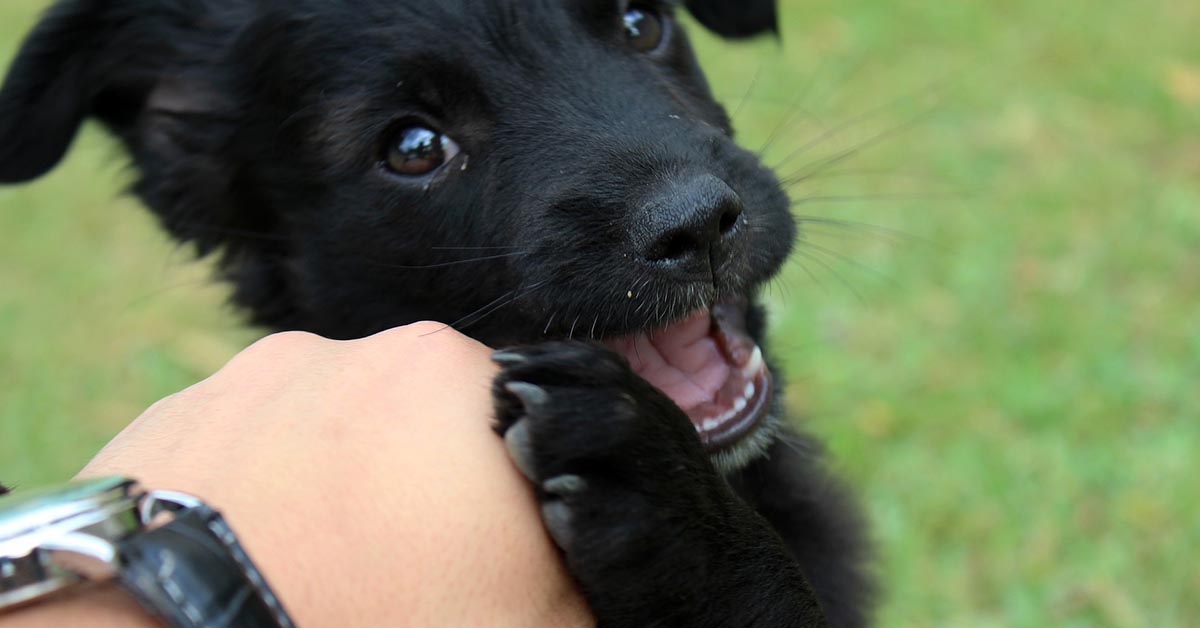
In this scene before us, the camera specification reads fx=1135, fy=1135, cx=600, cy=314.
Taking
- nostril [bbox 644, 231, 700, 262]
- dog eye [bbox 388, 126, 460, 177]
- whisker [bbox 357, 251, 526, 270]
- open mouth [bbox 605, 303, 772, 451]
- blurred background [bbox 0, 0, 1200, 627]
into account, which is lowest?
blurred background [bbox 0, 0, 1200, 627]

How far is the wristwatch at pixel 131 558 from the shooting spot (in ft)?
4.29

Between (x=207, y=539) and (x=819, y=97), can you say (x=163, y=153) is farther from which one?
(x=819, y=97)

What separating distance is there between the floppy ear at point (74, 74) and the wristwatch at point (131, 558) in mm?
1554

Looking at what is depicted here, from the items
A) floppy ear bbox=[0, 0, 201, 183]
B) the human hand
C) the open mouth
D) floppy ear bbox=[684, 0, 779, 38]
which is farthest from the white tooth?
floppy ear bbox=[0, 0, 201, 183]

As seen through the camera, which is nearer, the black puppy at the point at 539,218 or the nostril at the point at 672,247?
the black puppy at the point at 539,218

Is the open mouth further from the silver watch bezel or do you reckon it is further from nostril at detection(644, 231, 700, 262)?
the silver watch bezel

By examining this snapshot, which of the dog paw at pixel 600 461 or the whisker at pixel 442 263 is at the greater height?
the dog paw at pixel 600 461

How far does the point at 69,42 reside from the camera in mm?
2805

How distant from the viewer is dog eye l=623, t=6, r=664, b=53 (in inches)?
109

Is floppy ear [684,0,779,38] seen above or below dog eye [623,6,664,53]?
below

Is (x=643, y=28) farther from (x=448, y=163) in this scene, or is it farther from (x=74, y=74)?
(x=74, y=74)

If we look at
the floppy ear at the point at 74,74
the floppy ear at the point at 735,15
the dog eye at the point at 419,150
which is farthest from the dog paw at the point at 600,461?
the floppy ear at the point at 735,15

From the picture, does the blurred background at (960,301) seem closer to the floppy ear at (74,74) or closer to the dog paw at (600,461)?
the floppy ear at (74,74)

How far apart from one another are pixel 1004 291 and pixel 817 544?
2837 millimetres
